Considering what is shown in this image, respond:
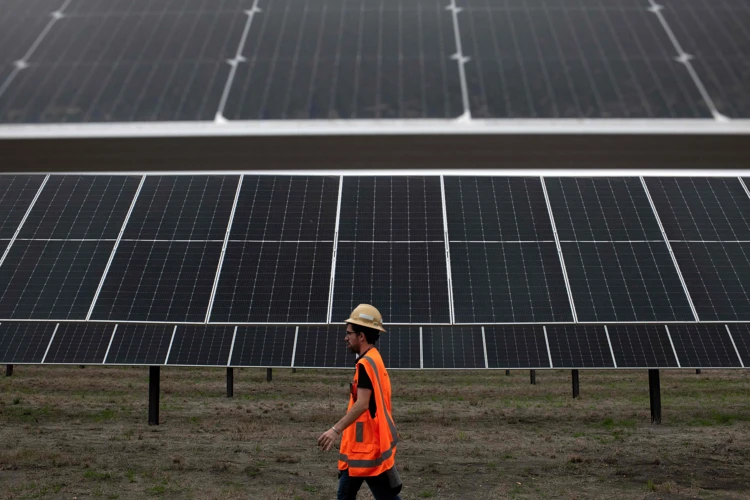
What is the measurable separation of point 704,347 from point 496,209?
246 inches

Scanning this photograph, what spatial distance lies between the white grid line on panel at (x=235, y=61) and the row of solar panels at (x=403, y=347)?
9.27 metres

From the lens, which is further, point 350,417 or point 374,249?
point 374,249

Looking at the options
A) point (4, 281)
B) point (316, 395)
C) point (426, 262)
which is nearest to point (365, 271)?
point (426, 262)

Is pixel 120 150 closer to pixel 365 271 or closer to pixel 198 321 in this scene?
pixel 198 321

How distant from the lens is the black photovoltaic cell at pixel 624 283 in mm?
13539

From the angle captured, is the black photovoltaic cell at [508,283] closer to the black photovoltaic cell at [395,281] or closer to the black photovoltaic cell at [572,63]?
the black photovoltaic cell at [395,281]

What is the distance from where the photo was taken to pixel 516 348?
1875 cm

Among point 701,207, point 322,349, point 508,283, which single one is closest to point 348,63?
point 508,283

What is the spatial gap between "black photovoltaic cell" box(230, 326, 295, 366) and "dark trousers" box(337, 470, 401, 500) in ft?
28.5

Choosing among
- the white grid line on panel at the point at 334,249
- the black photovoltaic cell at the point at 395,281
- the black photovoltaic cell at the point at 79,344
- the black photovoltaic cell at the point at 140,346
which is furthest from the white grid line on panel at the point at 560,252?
the black photovoltaic cell at the point at 79,344

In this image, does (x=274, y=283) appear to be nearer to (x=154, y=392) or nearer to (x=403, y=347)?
(x=403, y=347)

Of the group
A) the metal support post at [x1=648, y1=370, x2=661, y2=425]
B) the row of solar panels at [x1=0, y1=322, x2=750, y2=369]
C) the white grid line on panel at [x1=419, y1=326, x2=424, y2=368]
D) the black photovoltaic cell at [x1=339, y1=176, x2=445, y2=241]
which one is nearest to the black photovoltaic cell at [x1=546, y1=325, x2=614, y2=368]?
the row of solar panels at [x1=0, y1=322, x2=750, y2=369]

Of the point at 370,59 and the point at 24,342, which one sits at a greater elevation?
the point at 370,59

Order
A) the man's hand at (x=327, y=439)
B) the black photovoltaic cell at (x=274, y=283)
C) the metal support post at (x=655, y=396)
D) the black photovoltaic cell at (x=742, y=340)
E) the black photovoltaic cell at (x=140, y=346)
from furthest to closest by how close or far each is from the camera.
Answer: the metal support post at (x=655, y=396), the black photovoltaic cell at (x=742, y=340), the black photovoltaic cell at (x=140, y=346), the black photovoltaic cell at (x=274, y=283), the man's hand at (x=327, y=439)
